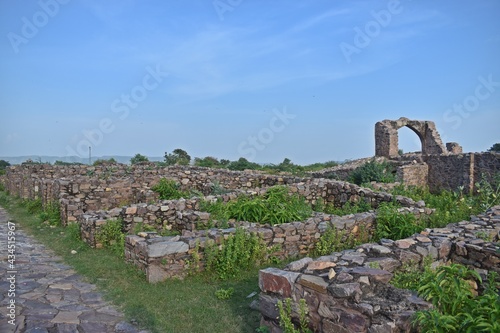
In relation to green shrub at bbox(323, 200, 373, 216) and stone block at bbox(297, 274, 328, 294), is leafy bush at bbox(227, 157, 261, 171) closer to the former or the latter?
green shrub at bbox(323, 200, 373, 216)

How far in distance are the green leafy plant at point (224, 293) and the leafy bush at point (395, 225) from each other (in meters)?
3.46

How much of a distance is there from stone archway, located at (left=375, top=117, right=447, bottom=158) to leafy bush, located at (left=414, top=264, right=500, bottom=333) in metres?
20.6

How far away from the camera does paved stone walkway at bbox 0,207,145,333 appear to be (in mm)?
4691

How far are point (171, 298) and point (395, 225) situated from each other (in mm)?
4513

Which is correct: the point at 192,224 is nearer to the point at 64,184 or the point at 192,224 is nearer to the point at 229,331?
the point at 229,331

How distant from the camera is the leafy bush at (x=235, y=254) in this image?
20.5 feet

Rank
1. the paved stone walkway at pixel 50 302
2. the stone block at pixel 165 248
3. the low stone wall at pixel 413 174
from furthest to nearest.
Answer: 1. the low stone wall at pixel 413 174
2. the stone block at pixel 165 248
3. the paved stone walkway at pixel 50 302

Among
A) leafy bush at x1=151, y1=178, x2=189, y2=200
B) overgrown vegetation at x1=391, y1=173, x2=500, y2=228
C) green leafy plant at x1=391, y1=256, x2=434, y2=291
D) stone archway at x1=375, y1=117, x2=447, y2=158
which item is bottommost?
green leafy plant at x1=391, y1=256, x2=434, y2=291

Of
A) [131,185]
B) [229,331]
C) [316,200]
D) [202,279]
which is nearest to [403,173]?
[316,200]

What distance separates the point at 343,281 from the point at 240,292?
221 cm

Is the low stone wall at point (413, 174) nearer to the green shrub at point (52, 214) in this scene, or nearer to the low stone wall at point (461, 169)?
the low stone wall at point (461, 169)

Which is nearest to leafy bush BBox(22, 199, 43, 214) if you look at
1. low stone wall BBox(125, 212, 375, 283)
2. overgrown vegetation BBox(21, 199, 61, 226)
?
overgrown vegetation BBox(21, 199, 61, 226)

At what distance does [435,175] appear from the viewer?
1758cm

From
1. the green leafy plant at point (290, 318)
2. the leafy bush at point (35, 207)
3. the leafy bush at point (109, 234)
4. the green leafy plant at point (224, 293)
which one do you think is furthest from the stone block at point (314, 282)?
the leafy bush at point (35, 207)
